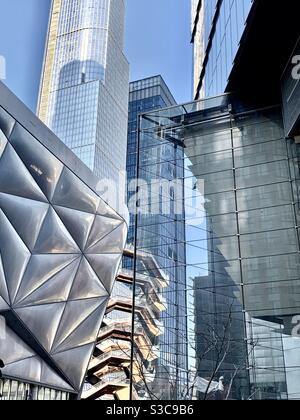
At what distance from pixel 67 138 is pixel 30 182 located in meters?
99.2

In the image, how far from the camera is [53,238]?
21172 mm

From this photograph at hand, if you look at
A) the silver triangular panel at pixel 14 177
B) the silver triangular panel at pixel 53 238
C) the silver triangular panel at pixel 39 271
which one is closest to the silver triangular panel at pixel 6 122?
the silver triangular panel at pixel 14 177

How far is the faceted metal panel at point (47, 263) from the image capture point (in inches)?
717

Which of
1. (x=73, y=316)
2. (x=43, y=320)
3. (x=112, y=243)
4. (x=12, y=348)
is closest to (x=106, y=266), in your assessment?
(x=112, y=243)

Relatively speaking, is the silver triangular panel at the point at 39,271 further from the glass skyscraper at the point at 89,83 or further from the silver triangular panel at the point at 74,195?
the glass skyscraper at the point at 89,83

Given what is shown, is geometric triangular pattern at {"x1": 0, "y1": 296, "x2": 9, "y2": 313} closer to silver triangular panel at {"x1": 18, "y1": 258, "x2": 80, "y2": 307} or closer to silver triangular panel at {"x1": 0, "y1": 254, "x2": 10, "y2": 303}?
silver triangular panel at {"x1": 0, "y1": 254, "x2": 10, "y2": 303}

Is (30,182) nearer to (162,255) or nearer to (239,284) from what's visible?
(162,255)

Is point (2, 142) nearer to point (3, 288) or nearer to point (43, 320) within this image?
point (3, 288)

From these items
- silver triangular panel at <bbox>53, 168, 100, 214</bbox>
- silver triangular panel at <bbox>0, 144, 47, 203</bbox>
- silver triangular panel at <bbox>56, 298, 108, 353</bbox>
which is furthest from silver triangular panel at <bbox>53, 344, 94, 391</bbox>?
silver triangular panel at <bbox>0, 144, 47, 203</bbox>

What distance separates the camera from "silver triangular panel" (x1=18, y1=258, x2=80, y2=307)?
782 inches

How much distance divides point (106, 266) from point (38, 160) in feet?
29.2

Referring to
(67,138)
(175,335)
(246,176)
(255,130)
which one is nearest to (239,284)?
(175,335)

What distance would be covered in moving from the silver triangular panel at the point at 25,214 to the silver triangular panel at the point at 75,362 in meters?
6.00

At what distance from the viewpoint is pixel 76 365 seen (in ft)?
77.2
